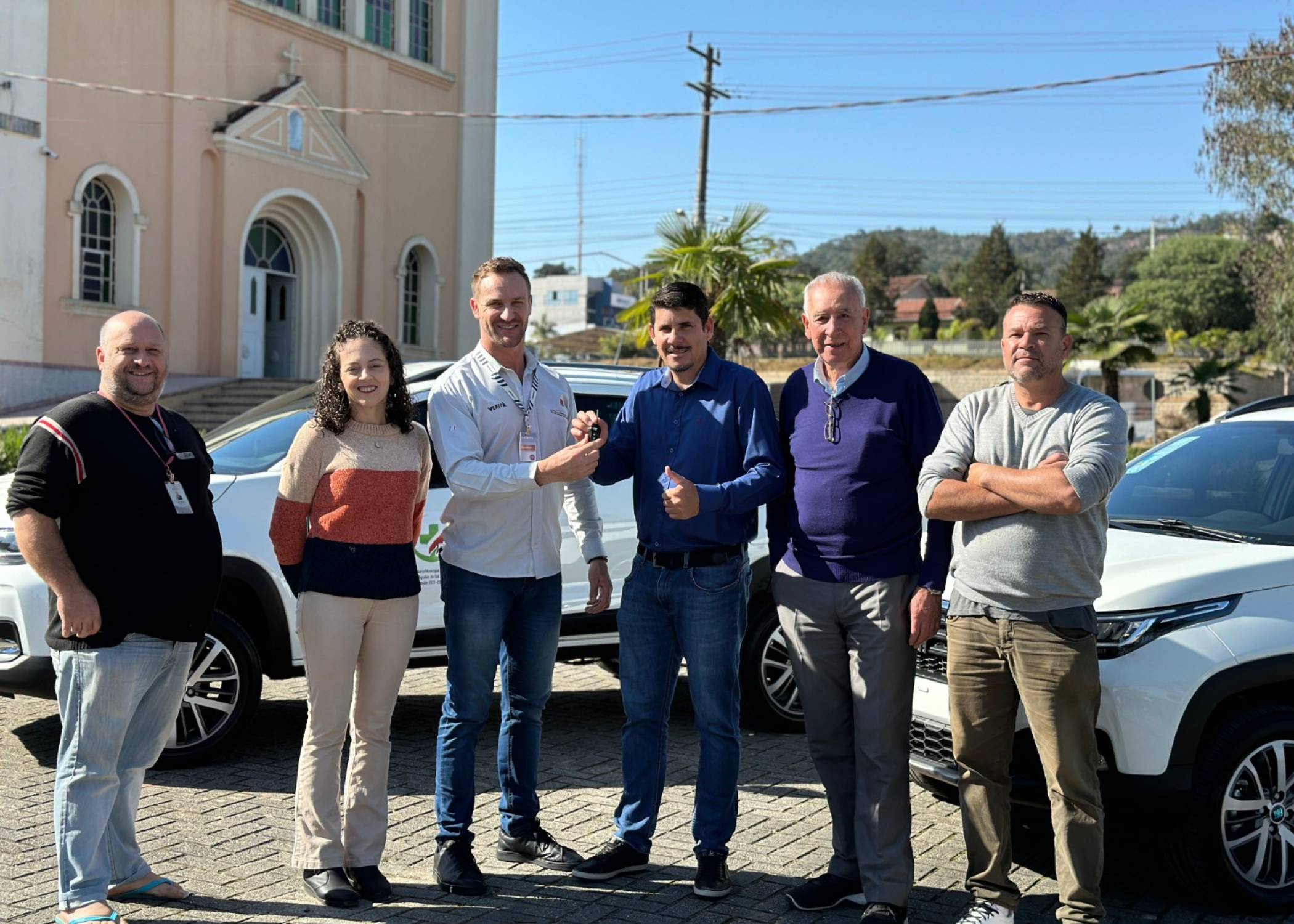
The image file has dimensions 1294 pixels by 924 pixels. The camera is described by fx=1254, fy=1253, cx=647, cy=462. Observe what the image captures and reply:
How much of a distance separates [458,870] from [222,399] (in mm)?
16666

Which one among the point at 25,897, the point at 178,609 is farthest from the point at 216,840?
the point at 178,609

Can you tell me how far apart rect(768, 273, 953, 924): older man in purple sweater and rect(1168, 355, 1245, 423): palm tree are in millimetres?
30756

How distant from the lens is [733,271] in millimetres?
16953

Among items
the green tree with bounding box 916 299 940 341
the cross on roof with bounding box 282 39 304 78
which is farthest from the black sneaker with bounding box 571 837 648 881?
the green tree with bounding box 916 299 940 341

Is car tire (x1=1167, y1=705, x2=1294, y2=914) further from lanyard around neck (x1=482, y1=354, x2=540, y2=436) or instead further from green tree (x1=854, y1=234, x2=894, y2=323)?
green tree (x1=854, y1=234, x2=894, y2=323)

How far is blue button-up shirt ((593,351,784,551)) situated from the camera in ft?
14.8

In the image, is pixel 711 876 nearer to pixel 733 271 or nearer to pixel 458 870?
pixel 458 870

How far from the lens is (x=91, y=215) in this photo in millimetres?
19297

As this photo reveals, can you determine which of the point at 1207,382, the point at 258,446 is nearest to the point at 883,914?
the point at 258,446

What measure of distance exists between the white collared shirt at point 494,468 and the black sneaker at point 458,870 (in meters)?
1.02

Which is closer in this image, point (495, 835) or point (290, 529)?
point (290, 529)

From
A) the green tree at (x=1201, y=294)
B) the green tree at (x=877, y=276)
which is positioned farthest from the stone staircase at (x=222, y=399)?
the green tree at (x=1201, y=294)

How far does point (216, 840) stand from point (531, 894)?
140 centimetres

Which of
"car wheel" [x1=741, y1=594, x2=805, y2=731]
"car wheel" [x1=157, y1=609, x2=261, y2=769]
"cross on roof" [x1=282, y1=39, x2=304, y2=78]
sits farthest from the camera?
"cross on roof" [x1=282, y1=39, x2=304, y2=78]
